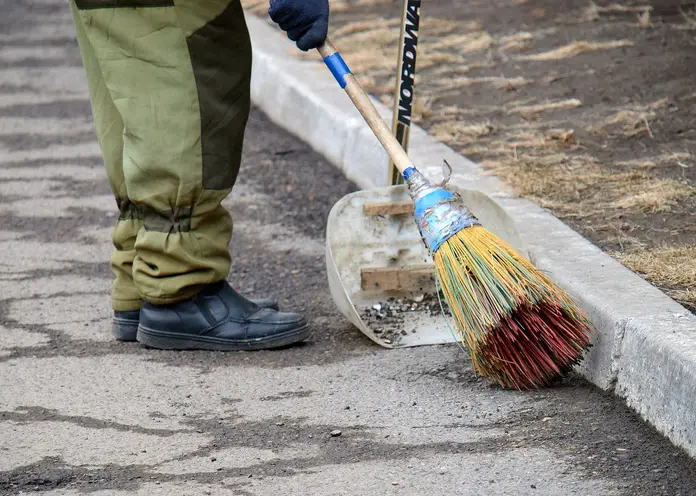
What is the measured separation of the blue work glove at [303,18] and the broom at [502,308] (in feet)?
1.80

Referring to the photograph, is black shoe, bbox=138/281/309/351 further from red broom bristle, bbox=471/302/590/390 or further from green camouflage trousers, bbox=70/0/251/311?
red broom bristle, bbox=471/302/590/390

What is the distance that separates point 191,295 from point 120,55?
0.68 m

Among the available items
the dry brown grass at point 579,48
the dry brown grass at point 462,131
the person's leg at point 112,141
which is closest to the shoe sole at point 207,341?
the person's leg at point 112,141


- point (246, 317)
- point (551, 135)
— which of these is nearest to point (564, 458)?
point (246, 317)

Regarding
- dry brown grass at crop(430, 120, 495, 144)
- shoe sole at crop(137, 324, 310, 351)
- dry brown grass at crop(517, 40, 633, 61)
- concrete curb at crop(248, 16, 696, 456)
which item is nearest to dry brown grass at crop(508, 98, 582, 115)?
dry brown grass at crop(430, 120, 495, 144)

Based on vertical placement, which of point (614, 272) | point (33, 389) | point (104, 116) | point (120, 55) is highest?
point (120, 55)

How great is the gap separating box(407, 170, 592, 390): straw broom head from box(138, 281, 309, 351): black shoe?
22.6 inches

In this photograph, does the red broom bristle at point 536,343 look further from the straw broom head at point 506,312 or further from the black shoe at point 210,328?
the black shoe at point 210,328

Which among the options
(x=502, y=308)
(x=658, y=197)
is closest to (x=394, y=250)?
(x=502, y=308)

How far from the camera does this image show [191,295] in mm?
2857

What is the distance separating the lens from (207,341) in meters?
2.85

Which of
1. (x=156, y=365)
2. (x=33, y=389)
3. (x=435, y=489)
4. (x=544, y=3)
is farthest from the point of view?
(x=544, y=3)

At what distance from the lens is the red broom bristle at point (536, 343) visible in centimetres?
237

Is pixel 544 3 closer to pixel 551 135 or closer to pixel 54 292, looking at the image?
pixel 551 135
